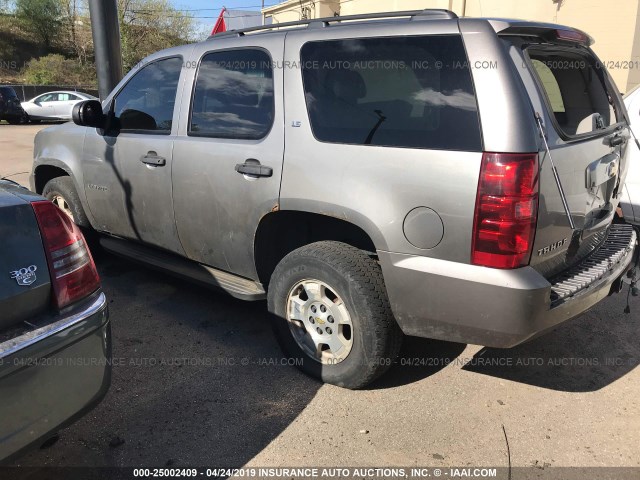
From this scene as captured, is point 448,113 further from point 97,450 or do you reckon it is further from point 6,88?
point 6,88

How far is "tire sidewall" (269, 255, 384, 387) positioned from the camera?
291cm

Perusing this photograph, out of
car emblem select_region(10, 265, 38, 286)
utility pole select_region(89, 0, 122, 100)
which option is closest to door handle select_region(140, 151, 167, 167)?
car emblem select_region(10, 265, 38, 286)

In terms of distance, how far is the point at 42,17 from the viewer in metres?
45.5

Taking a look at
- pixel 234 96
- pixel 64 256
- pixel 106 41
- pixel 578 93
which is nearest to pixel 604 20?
pixel 578 93

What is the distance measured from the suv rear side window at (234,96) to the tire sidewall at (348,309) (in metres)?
0.88

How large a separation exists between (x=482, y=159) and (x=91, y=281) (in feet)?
6.05

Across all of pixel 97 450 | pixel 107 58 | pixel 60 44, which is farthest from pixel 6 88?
pixel 60 44

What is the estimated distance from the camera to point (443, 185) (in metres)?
2.51

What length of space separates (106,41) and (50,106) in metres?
19.2

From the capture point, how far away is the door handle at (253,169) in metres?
3.18

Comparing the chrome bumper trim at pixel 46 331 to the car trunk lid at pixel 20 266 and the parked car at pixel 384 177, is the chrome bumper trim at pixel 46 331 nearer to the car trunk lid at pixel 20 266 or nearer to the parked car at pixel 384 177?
the car trunk lid at pixel 20 266

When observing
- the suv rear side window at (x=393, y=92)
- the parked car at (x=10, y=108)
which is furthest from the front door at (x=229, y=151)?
the parked car at (x=10, y=108)

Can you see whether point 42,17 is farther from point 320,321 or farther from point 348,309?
point 348,309

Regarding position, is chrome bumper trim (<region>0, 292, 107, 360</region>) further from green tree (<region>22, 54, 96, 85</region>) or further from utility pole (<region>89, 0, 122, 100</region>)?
green tree (<region>22, 54, 96, 85</region>)
